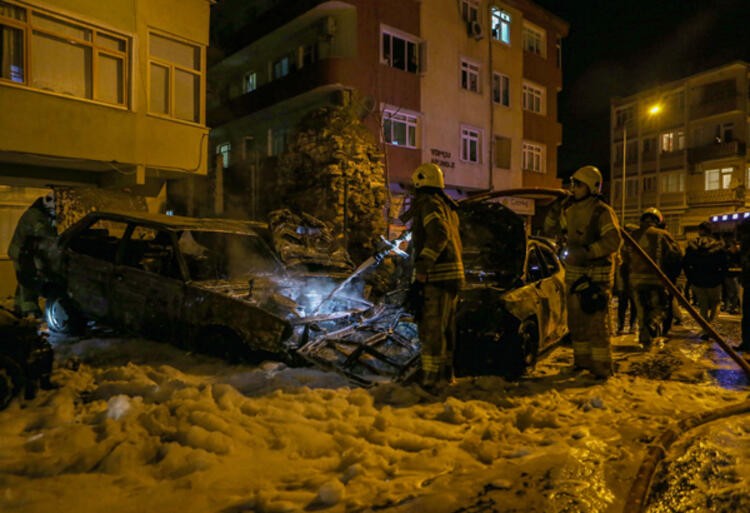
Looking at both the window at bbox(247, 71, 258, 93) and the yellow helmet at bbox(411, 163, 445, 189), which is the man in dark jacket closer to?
the yellow helmet at bbox(411, 163, 445, 189)

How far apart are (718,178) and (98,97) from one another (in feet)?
129

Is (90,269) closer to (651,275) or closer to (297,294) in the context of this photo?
(297,294)

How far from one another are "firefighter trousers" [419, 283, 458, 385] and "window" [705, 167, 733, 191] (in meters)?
39.4

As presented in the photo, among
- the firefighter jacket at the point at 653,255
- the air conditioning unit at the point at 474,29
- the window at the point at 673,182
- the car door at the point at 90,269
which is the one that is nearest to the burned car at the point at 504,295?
the firefighter jacket at the point at 653,255

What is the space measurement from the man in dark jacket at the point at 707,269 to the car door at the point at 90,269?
8513 mm

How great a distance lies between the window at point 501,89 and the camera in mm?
24234

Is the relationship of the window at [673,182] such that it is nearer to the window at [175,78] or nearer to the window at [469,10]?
the window at [469,10]

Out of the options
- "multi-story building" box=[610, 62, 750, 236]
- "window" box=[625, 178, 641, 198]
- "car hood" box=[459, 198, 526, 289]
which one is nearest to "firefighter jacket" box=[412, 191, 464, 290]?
"car hood" box=[459, 198, 526, 289]

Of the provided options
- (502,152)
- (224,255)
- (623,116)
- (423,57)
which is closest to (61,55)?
(224,255)

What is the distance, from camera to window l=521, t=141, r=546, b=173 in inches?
1018

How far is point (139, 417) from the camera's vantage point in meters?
3.71

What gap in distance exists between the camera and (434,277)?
15.9 feet

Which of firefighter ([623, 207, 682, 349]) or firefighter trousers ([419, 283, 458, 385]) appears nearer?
firefighter trousers ([419, 283, 458, 385])

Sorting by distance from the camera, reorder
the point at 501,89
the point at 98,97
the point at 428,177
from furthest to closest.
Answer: the point at 501,89 < the point at 98,97 < the point at 428,177
